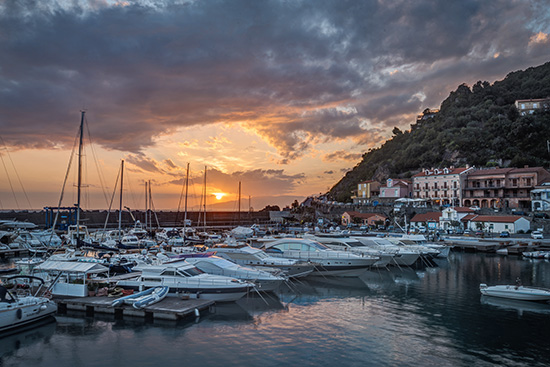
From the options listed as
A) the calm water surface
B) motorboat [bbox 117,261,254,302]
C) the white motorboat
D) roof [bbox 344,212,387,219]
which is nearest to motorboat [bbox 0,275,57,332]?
the calm water surface

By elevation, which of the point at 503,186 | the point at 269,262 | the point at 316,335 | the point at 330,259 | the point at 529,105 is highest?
the point at 529,105

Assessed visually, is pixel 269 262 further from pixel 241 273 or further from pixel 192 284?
pixel 192 284

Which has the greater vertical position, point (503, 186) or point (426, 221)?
point (503, 186)

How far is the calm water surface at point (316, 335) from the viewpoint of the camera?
14.5 m

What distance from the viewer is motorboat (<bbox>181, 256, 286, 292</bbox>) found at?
24.4 m

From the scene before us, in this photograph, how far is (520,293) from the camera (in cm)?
2369

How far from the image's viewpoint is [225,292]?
71.7 feet

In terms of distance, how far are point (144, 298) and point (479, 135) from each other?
386 feet

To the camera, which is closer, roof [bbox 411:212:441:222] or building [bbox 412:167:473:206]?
roof [bbox 411:212:441:222]

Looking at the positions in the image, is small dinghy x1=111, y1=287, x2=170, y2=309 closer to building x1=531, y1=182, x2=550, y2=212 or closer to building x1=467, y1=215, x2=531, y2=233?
building x1=467, y1=215, x2=531, y2=233

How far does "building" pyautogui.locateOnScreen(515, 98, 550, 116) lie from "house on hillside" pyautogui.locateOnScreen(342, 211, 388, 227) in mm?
65375

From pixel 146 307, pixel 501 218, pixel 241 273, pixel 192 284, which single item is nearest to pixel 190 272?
pixel 192 284

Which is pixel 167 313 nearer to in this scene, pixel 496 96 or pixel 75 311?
pixel 75 311

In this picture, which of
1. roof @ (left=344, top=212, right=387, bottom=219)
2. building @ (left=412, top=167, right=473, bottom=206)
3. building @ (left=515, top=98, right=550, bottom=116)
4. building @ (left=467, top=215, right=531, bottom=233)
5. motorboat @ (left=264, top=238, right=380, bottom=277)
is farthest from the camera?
building @ (left=515, top=98, right=550, bottom=116)
